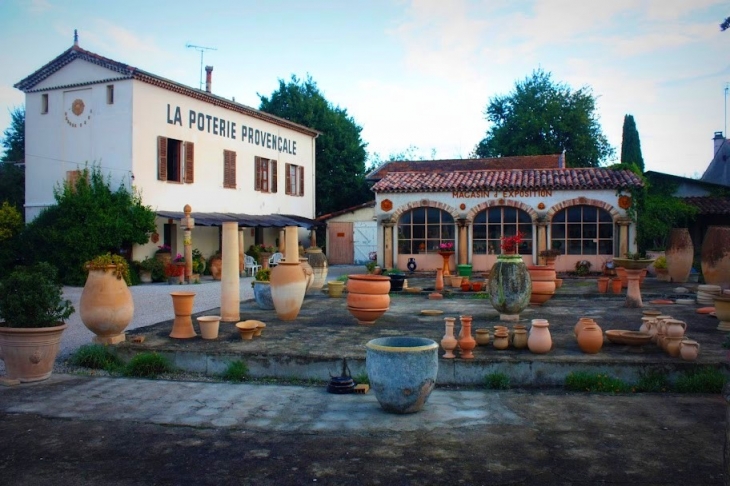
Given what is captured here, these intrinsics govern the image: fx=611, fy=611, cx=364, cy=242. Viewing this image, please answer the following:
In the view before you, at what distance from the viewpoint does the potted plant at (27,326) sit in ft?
20.5

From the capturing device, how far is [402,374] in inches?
199

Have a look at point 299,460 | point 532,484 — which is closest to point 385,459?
point 299,460

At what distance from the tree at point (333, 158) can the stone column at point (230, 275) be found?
949 inches

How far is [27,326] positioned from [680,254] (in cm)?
1516

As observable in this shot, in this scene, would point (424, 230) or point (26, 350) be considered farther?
point (424, 230)

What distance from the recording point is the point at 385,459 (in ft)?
13.6

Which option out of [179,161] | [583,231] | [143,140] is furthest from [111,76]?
[583,231]

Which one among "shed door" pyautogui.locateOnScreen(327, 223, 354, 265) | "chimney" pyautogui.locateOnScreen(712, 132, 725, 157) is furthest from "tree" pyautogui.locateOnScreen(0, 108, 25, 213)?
"chimney" pyautogui.locateOnScreen(712, 132, 725, 157)

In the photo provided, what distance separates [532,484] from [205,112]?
20.0 m

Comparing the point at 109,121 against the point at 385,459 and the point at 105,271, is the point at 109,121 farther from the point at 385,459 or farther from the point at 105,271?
the point at 385,459

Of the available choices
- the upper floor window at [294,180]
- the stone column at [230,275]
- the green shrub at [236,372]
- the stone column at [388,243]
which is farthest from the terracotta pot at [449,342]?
the upper floor window at [294,180]

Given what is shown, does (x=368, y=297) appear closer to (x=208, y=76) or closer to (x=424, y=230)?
(x=424, y=230)

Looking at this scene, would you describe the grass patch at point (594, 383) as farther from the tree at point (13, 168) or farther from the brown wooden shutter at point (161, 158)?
the tree at point (13, 168)

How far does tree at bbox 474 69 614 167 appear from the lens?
3600 centimetres
